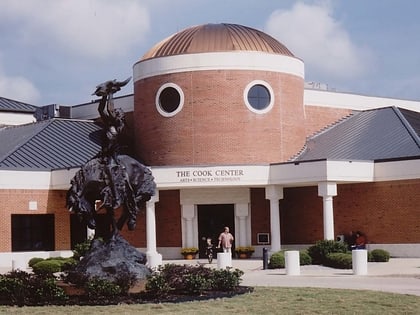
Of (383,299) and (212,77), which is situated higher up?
(212,77)

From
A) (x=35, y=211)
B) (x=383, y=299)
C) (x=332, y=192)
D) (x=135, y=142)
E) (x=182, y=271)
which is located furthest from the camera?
(x=135, y=142)

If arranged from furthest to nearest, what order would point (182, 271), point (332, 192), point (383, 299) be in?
point (332, 192) → point (182, 271) → point (383, 299)

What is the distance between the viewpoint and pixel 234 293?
69.8 ft

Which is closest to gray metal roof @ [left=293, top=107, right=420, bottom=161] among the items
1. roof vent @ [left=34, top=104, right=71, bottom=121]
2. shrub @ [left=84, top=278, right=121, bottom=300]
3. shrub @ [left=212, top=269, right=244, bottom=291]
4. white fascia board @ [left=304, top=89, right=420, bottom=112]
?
white fascia board @ [left=304, top=89, right=420, bottom=112]

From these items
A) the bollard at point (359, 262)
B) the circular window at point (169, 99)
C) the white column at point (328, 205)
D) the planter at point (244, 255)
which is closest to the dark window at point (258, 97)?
the circular window at point (169, 99)

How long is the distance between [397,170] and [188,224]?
11.4 m

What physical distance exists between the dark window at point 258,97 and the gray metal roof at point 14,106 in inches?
970

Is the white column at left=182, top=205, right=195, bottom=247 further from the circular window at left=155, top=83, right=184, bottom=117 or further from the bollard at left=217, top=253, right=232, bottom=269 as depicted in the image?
the bollard at left=217, top=253, right=232, bottom=269

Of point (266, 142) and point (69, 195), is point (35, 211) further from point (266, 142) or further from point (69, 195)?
point (69, 195)

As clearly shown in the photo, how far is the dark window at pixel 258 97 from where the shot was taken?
151 feet

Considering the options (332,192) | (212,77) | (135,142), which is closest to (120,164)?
(332,192)

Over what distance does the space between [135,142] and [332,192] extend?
44.0 feet

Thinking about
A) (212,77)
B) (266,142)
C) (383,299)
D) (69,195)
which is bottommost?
(383,299)

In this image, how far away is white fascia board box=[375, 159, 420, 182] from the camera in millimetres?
40156
